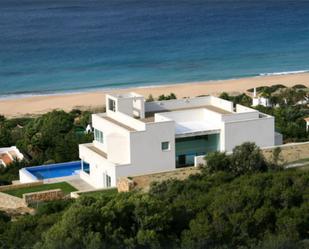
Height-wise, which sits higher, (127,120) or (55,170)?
(127,120)

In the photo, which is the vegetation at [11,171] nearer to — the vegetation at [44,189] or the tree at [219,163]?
the vegetation at [44,189]

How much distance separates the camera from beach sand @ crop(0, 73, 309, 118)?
158 feet

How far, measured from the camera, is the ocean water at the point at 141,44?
201 ft

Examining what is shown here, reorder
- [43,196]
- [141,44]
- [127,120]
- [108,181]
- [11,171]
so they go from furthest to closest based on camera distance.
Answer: [141,44] < [11,171] < [127,120] < [108,181] < [43,196]

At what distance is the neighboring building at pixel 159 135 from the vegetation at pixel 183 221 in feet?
19.4

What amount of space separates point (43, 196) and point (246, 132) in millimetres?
7218

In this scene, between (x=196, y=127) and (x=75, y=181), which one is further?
(x=75, y=181)

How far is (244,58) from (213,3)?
7322 cm

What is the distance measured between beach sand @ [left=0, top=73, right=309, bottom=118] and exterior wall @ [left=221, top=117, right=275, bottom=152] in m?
21.9

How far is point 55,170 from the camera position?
27219 millimetres

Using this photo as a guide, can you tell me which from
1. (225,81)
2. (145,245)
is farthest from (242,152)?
(225,81)

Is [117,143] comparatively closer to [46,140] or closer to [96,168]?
[96,168]

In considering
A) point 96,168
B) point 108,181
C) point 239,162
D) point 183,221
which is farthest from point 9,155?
point 183,221

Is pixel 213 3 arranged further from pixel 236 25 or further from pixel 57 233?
pixel 57 233
